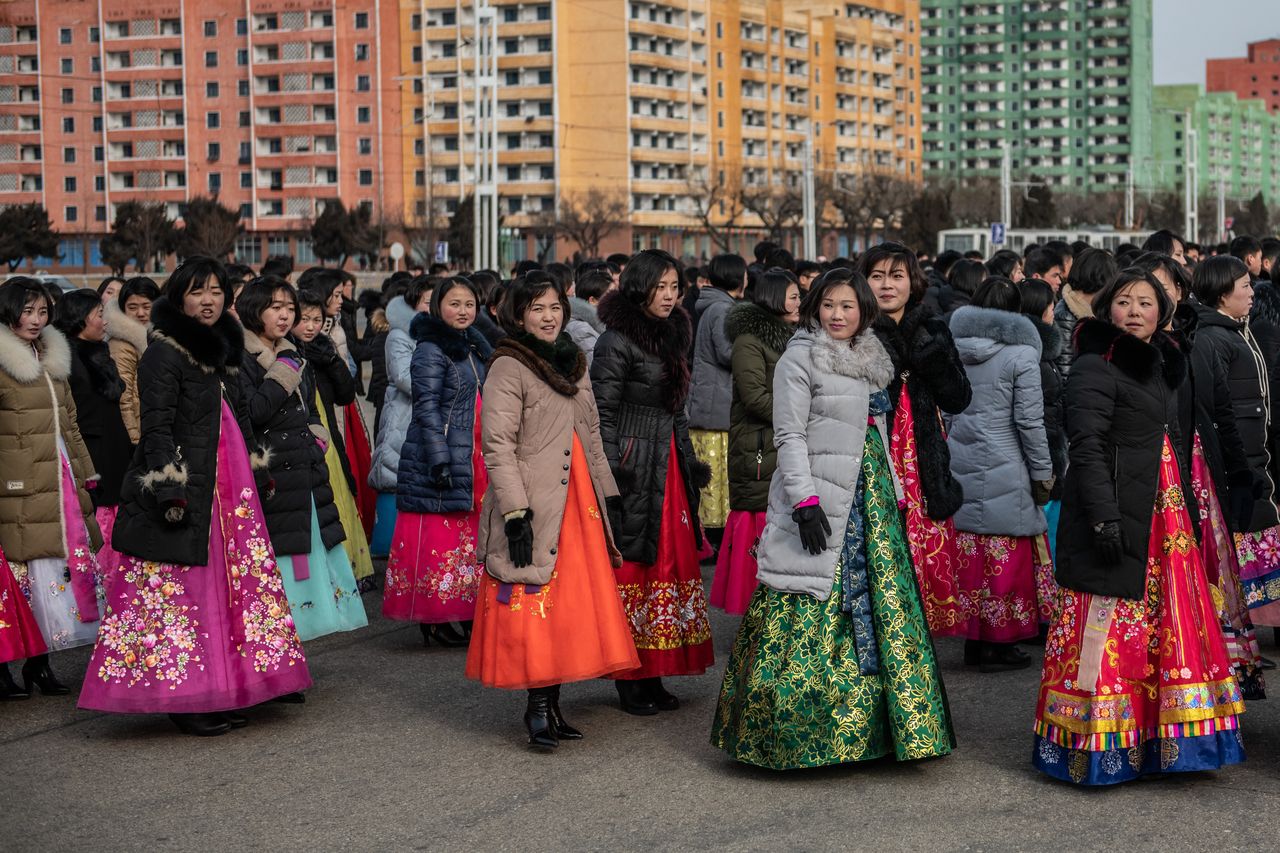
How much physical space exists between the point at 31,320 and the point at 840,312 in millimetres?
3915

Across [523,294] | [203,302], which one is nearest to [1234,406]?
[523,294]

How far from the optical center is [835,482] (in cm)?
608

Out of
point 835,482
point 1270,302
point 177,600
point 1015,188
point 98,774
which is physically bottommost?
point 98,774

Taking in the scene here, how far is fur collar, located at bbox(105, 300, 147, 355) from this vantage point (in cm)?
904

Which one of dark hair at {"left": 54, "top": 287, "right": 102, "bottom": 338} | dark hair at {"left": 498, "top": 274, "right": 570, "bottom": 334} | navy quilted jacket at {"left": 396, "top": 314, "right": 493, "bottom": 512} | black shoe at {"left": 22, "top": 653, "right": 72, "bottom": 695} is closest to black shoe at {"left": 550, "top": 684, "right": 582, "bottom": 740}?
dark hair at {"left": 498, "top": 274, "right": 570, "bottom": 334}

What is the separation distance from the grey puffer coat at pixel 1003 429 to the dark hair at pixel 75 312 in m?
4.32

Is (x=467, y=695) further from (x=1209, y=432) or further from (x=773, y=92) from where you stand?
(x=773, y=92)

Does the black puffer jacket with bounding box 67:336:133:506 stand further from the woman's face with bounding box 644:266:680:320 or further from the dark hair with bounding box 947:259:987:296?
the dark hair with bounding box 947:259:987:296

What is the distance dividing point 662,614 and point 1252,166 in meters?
199

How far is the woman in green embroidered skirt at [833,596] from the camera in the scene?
5.98 metres

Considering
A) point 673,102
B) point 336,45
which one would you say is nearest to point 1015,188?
point 673,102

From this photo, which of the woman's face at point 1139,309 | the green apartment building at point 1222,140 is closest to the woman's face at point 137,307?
the woman's face at point 1139,309

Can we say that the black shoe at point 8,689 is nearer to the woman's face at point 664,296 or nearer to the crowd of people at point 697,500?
the crowd of people at point 697,500

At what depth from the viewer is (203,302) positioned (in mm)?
7223
